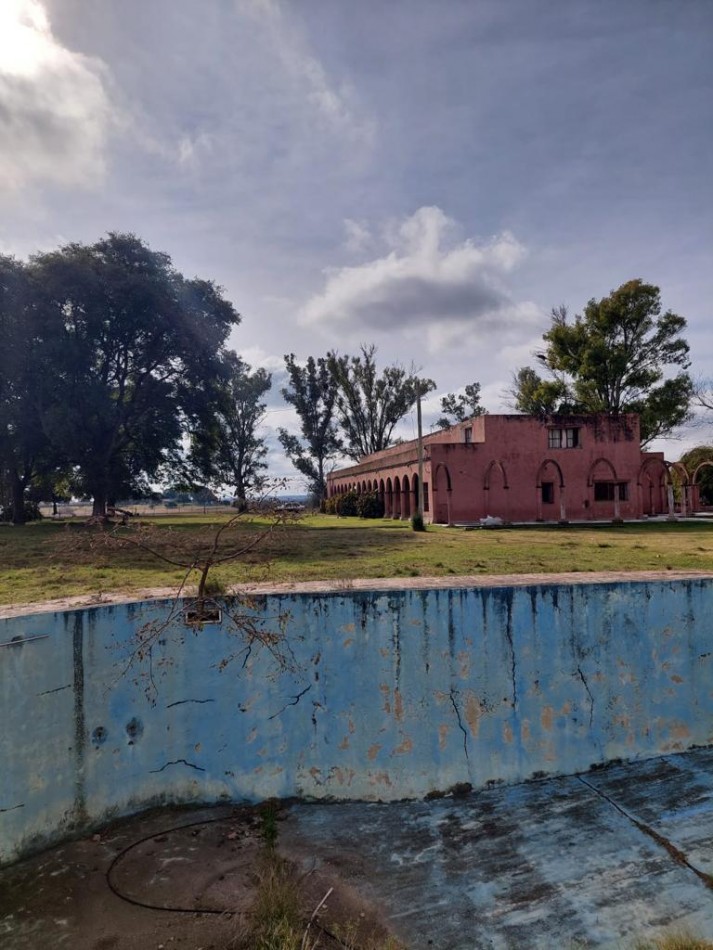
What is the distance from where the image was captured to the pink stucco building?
2373 centimetres

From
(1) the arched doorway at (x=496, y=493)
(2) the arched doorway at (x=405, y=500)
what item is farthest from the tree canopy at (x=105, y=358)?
(1) the arched doorway at (x=496, y=493)

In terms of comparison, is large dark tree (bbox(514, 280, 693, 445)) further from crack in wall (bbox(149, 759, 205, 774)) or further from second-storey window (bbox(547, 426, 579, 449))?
crack in wall (bbox(149, 759, 205, 774))

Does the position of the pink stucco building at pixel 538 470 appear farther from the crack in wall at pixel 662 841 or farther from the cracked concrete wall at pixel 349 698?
the crack in wall at pixel 662 841

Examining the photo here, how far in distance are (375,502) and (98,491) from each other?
1388cm

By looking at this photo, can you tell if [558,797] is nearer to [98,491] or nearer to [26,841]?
[26,841]

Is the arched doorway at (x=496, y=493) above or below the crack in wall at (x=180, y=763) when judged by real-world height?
above

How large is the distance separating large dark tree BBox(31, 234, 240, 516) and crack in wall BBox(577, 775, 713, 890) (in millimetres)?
21216

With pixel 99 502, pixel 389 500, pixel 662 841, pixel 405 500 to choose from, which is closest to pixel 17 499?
pixel 99 502

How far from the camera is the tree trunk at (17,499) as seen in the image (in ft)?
86.6

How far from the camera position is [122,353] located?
25.1 metres

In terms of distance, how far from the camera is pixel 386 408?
4716 cm

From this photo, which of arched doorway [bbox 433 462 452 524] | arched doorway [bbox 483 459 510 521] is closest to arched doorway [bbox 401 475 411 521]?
arched doorway [bbox 433 462 452 524]

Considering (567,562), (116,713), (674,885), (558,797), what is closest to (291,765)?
(116,713)

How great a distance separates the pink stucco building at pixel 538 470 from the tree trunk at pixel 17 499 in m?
18.0
